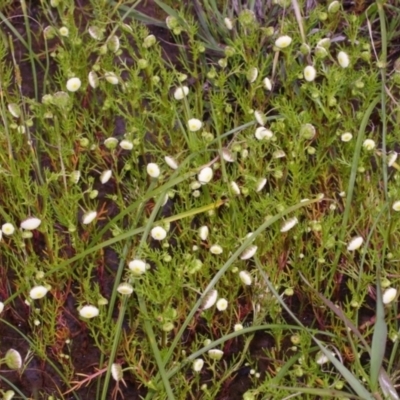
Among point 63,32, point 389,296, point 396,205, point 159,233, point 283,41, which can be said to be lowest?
point 389,296

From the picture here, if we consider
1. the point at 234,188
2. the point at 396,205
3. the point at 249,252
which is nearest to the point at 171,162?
the point at 234,188

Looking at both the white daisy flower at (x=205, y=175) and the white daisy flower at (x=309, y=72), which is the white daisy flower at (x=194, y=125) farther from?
the white daisy flower at (x=309, y=72)

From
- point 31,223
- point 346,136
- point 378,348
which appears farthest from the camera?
point 346,136

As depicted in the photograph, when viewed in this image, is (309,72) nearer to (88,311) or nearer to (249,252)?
(249,252)

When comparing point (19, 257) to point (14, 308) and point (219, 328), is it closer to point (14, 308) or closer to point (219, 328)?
point (14, 308)

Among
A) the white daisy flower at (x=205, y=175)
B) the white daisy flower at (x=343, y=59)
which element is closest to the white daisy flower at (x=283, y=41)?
the white daisy flower at (x=343, y=59)

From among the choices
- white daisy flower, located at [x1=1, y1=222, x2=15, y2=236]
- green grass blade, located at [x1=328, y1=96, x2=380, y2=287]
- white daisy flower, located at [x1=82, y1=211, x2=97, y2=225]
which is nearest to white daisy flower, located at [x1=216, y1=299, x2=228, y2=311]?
green grass blade, located at [x1=328, y1=96, x2=380, y2=287]

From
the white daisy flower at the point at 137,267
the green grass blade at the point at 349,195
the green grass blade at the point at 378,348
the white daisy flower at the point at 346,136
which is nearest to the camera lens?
the green grass blade at the point at 378,348

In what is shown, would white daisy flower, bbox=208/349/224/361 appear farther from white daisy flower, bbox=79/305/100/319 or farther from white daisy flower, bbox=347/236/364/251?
white daisy flower, bbox=347/236/364/251
